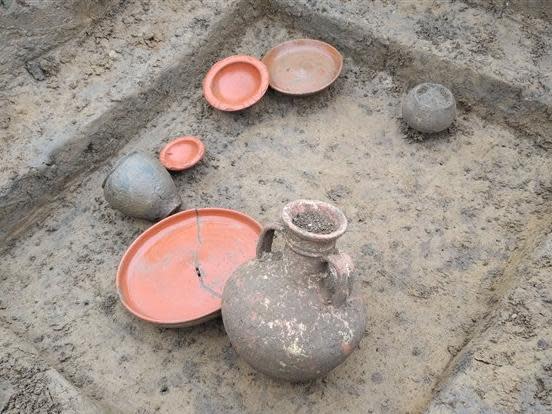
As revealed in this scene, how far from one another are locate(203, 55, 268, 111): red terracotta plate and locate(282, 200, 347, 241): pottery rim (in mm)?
2145

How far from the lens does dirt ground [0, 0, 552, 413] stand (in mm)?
3242

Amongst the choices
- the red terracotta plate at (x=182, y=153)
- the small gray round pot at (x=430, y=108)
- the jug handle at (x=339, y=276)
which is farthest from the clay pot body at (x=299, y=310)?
the small gray round pot at (x=430, y=108)

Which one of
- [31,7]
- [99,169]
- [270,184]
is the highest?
[31,7]

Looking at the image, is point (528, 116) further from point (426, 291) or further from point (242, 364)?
point (242, 364)

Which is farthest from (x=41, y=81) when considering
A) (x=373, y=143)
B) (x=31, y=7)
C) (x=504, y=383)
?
(x=504, y=383)

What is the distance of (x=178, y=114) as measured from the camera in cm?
492

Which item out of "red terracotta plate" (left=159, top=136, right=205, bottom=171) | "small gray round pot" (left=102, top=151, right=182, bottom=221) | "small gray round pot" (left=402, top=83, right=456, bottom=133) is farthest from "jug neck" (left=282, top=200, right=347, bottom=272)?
"small gray round pot" (left=402, top=83, right=456, bottom=133)

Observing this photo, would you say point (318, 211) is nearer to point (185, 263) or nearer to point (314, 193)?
point (185, 263)

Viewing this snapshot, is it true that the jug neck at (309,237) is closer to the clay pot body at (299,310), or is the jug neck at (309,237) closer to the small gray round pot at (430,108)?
the clay pot body at (299,310)

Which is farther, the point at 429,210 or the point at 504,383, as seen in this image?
the point at 429,210

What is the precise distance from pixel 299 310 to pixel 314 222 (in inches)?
18.7

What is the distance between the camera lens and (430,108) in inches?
175

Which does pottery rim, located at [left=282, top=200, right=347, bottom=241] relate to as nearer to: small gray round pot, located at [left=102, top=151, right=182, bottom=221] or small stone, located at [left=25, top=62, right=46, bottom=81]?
small gray round pot, located at [left=102, top=151, right=182, bottom=221]

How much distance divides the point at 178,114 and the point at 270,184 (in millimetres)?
1193
